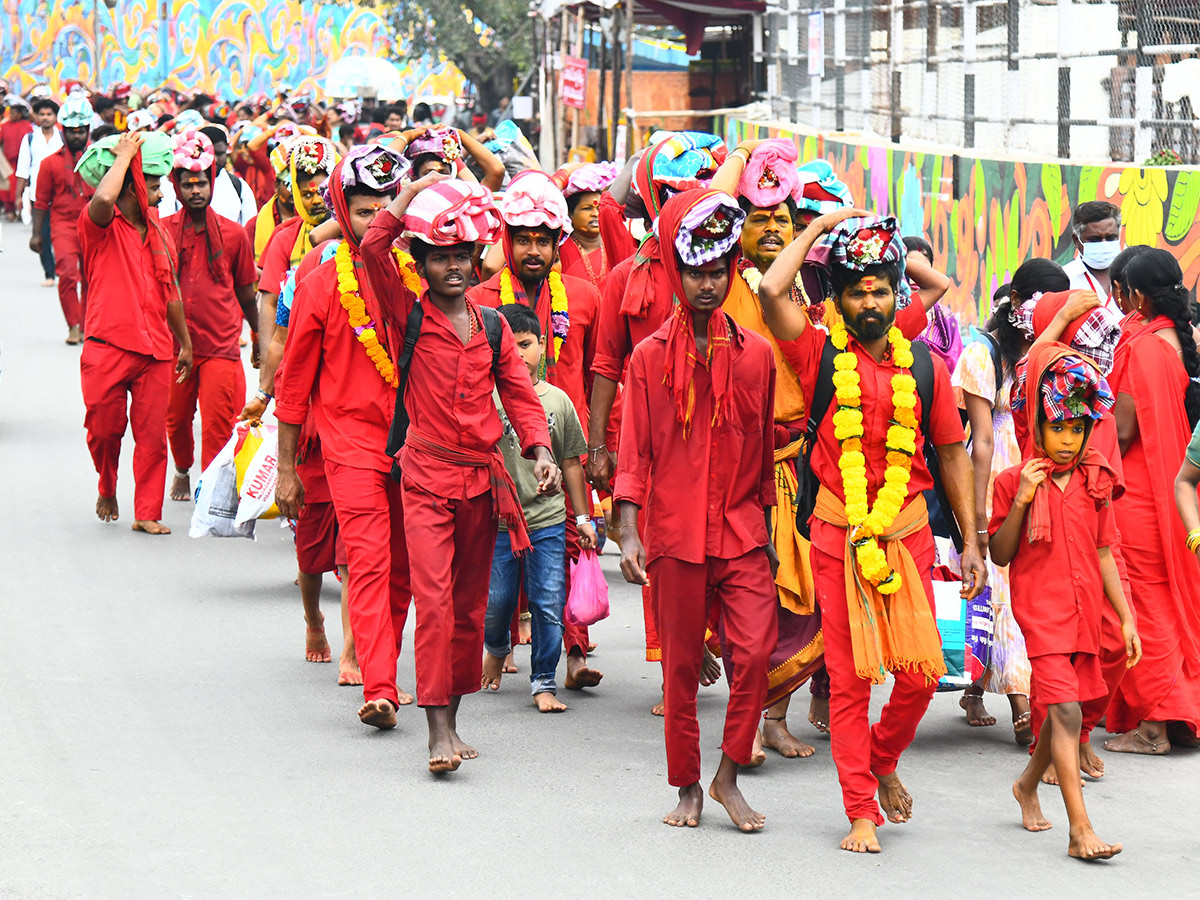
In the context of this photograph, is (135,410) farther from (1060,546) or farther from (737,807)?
(1060,546)

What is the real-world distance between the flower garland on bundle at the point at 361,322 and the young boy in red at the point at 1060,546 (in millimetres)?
2680

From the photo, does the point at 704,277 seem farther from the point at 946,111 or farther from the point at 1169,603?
the point at 946,111

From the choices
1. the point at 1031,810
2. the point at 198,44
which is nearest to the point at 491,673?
the point at 1031,810

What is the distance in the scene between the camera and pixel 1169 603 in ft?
24.0

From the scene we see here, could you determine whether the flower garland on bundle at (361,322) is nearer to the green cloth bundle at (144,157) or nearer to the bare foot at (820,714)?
the bare foot at (820,714)

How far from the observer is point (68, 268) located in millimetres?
19438

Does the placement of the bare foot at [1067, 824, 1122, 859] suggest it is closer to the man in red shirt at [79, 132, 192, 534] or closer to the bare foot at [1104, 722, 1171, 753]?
the bare foot at [1104, 722, 1171, 753]

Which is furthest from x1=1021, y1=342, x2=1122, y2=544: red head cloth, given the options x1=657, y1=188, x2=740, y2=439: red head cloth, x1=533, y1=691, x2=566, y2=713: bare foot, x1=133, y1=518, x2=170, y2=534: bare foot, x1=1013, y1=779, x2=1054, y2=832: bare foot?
x1=133, y1=518, x2=170, y2=534: bare foot

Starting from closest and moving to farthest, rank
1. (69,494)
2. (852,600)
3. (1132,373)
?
(852,600)
(1132,373)
(69,494)

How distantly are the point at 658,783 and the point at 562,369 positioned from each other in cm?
248

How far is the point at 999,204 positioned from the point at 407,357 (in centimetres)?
782

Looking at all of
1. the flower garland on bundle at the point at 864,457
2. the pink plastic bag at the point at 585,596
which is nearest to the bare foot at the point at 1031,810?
the flower garland on bundle at the point at 864,457

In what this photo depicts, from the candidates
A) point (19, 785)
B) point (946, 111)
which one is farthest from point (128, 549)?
point (946, 111)

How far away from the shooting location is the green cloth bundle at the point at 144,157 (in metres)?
11.1
